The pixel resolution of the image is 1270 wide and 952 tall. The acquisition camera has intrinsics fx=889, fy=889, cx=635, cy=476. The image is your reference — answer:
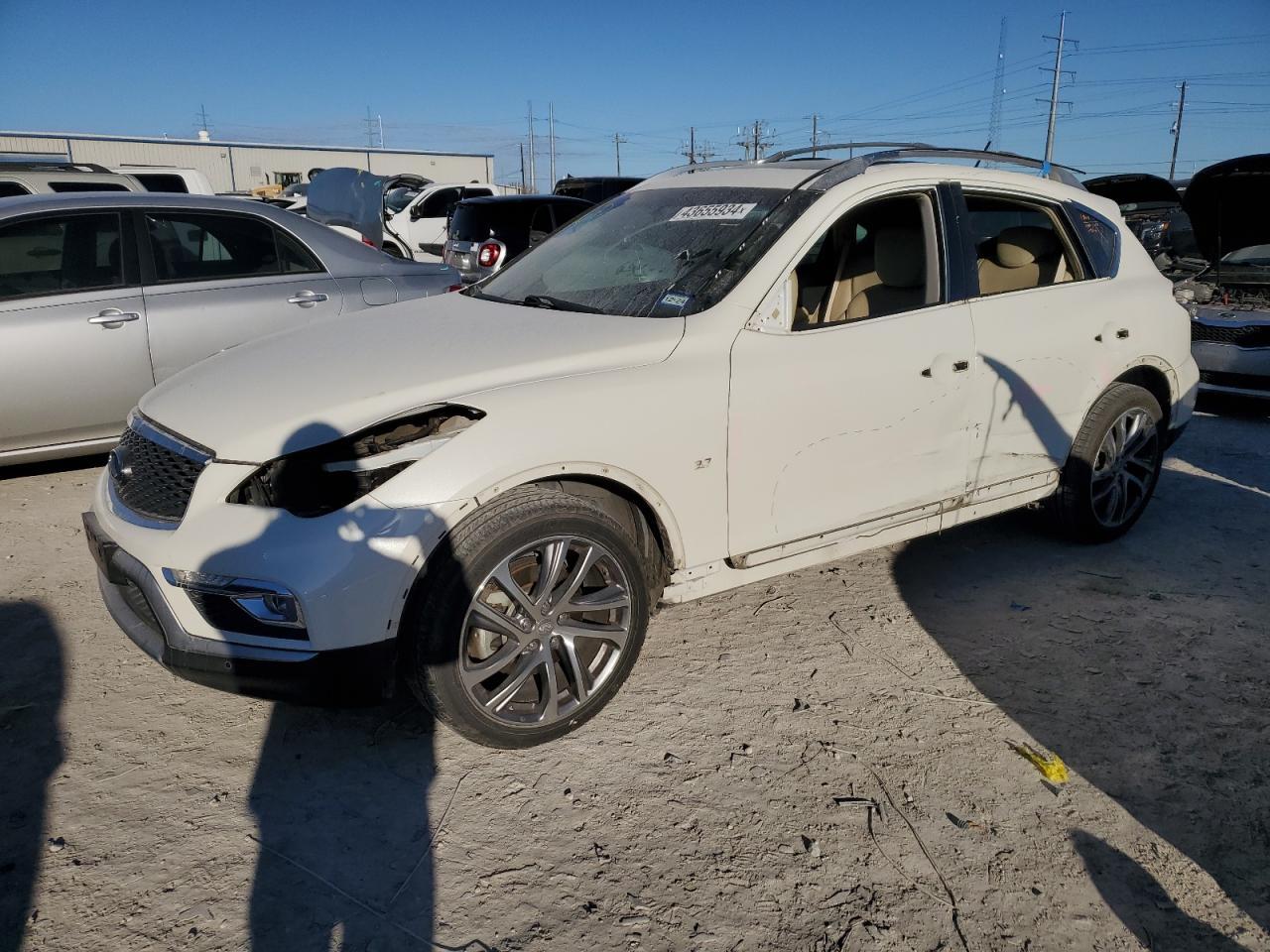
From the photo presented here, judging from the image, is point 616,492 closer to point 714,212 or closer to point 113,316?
point 714,212

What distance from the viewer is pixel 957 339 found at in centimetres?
355

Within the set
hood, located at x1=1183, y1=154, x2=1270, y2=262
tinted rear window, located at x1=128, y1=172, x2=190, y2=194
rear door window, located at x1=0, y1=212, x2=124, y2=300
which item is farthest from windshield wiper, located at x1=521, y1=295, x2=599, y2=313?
tinted rear window, located at x1=128, y1=172, x2=190, y2=194

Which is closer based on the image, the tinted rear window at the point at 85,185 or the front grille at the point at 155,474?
the front grille at the point at 155,474

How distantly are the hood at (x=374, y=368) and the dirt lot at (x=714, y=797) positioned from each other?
1057 mm

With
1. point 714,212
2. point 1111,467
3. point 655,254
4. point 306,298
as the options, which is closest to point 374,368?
point 655,254

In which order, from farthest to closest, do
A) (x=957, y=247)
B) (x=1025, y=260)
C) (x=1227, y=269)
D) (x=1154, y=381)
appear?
1. (x=1227, y=269)
2. (x=1154, y=381)
3. (x=1025, y=260)
4. (x=957, y=247)

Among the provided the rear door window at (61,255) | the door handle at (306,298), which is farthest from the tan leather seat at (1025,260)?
the rear door window at (61,255)

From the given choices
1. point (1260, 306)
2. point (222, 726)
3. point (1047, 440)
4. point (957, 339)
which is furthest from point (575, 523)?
point (1260, 306)

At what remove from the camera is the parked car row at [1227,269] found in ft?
22.6

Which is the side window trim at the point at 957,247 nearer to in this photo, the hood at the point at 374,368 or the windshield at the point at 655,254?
the windshield at the point at 655,254

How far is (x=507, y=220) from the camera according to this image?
11.1m

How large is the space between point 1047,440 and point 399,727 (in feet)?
9.96

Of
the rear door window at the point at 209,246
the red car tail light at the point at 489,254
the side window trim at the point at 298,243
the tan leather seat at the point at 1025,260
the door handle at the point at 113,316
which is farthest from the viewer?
the red car tail light at the point at 489,254

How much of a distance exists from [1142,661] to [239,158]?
55871 mm
